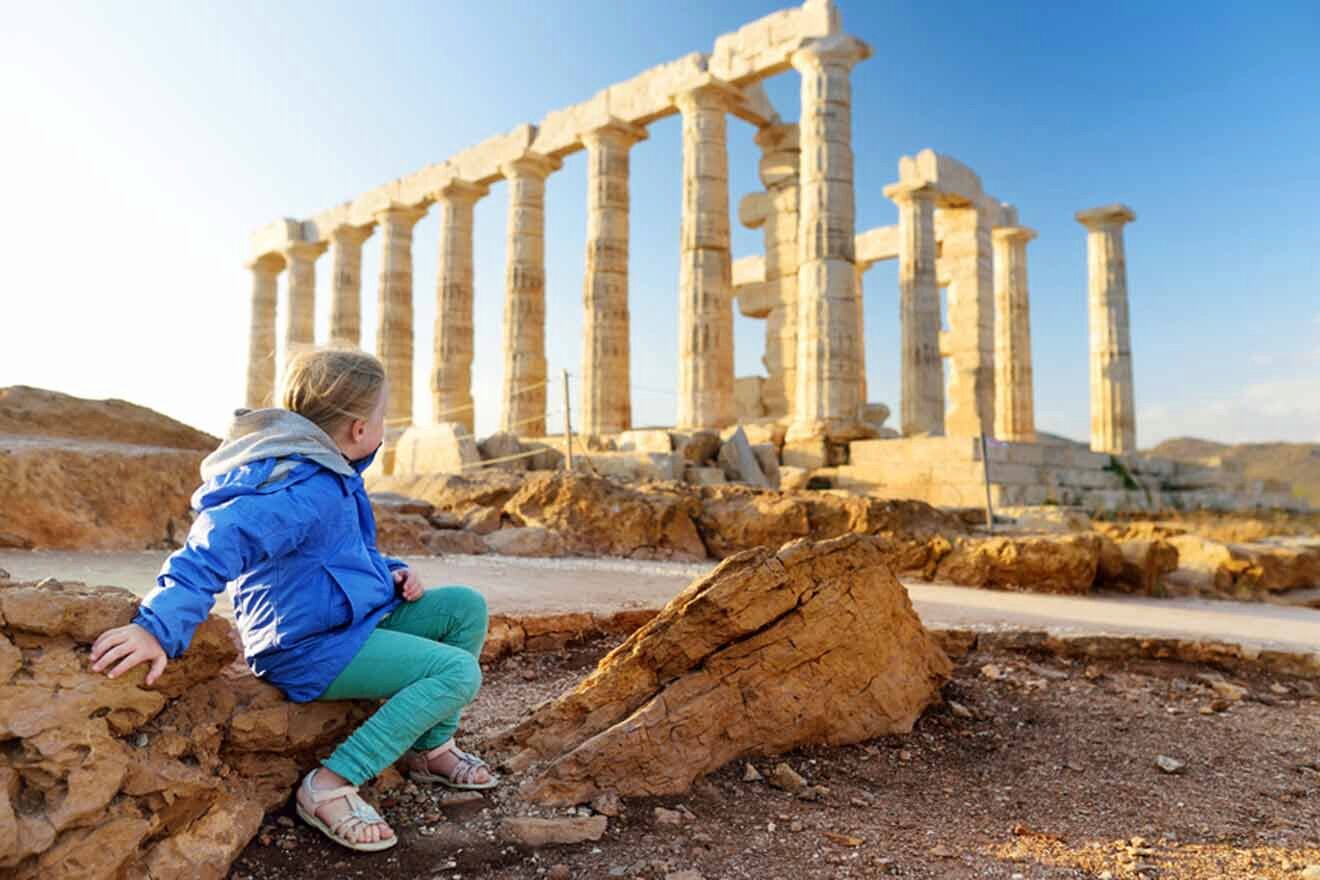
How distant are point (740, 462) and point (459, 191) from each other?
43.0ft

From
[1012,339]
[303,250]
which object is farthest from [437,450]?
[303,250]

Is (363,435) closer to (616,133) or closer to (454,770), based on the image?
(454,770)

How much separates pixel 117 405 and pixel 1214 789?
709 centimetres

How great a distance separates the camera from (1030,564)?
7.42 meters

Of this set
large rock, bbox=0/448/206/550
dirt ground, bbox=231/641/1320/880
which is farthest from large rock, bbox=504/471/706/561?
dirt ground, bbox=231/641/1320/880

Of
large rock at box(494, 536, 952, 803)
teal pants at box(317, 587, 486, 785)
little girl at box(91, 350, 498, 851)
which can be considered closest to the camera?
little girl at box(91, 350, 498, 851)

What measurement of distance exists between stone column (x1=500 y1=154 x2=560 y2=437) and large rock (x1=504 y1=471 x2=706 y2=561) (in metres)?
12.5

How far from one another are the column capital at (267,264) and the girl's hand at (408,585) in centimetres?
2930

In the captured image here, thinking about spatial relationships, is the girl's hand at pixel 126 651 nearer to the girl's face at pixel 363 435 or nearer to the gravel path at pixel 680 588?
the girl's face at pixel 363 435

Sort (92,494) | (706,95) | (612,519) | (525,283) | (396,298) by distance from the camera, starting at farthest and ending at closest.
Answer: (396,298) → (525,283) → (706,95) → (612,519) → (92,494)

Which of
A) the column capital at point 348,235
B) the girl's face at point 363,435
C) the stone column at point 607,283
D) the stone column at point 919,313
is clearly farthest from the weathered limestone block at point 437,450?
the column capital at point 348,235

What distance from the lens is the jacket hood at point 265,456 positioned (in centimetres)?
227

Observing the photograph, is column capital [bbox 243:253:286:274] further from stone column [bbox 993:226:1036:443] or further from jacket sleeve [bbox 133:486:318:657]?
jacket sleeve [bbox 133:486:318:657]

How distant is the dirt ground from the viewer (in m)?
2.33
